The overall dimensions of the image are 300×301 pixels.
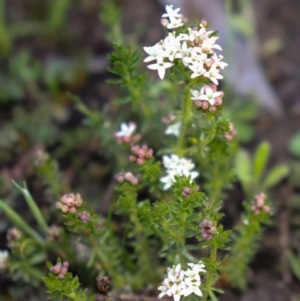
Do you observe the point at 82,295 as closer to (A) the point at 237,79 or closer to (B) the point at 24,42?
(A) the point at 237,79

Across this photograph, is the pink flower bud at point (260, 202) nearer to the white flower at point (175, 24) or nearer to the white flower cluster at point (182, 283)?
the white flower cluster at point (182, 283)

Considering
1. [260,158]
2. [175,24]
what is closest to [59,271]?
[175,24]

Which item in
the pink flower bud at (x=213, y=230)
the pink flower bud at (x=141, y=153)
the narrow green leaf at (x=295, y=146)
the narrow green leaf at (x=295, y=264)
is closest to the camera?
the pink flower bud at (x=213, y=230)

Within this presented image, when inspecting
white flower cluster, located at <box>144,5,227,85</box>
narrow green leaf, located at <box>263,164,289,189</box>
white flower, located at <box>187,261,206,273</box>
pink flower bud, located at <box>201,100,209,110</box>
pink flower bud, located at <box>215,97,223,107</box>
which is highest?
narrow green leaf, located at <box>263,164,289,189</box>

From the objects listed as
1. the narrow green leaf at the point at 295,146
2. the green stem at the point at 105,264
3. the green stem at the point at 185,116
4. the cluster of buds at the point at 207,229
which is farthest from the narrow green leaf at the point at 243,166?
the cluster of buds at the point at 207,229

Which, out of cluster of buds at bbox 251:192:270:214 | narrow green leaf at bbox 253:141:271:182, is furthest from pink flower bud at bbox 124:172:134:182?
narrow green leaf at bbox 253:141:271:182

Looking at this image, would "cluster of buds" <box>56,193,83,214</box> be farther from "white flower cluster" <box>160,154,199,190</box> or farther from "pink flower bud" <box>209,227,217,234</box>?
"pink flower bud" <box>209,227,217,234</box>
